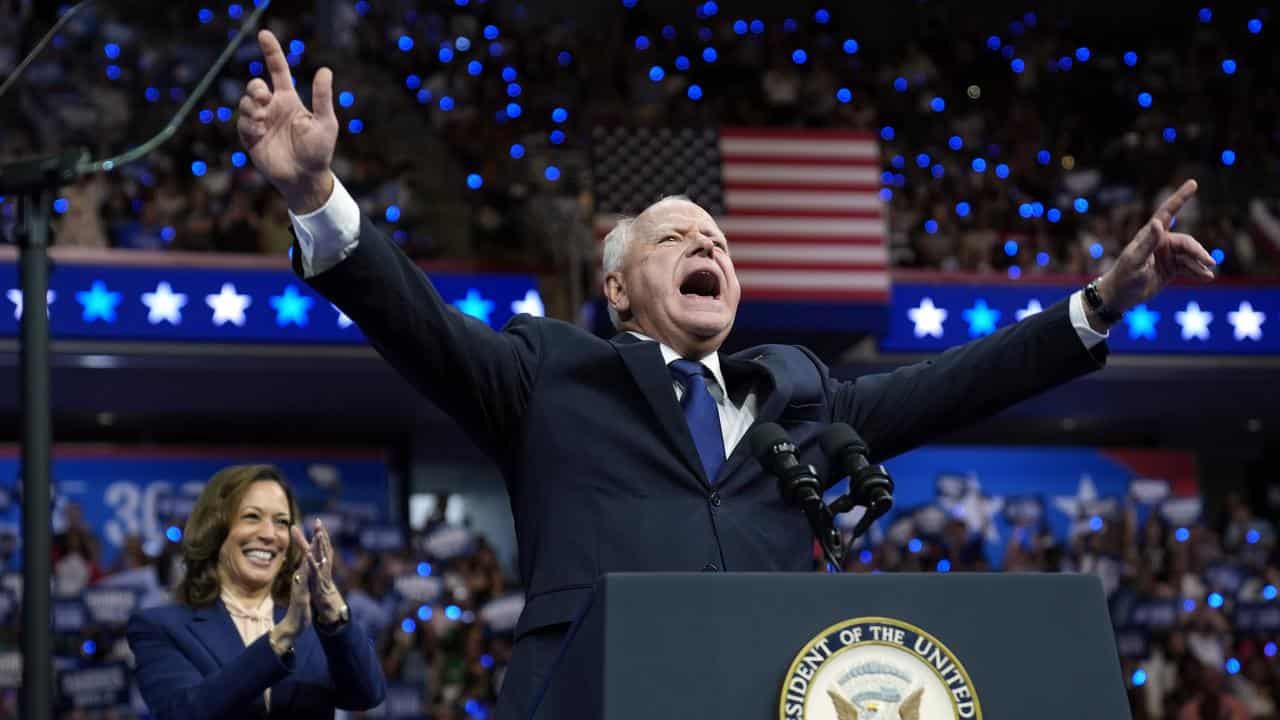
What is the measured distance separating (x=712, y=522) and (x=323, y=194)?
1.85 feet

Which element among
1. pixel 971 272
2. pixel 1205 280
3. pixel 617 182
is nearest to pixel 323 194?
pixel 1205 280

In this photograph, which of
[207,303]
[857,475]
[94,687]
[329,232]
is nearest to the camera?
[857,475]

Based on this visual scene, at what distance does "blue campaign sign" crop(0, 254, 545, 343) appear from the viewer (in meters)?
9.55

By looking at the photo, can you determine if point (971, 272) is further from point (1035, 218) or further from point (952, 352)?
point (952, 352)

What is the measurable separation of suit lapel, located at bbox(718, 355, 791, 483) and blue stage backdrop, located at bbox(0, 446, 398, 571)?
28.1ft

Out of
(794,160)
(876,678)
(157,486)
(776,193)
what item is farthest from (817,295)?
(876,678)

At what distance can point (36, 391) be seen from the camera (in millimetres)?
2043

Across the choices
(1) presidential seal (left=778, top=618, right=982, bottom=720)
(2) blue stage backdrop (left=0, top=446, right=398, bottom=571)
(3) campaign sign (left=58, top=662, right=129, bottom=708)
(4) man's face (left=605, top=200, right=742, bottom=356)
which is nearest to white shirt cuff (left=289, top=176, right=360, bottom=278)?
(4) man's face (left=605, top=200, right=742, bottom=356)

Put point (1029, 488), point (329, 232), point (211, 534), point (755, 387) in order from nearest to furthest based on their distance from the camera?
point (329, 232) < point (755, 387) < point (211, 534) < point (1029, 488)

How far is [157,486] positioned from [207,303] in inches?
85.0

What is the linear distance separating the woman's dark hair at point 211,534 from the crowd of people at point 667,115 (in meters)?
5.52

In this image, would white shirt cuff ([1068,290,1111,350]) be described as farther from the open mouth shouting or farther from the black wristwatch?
the open mouth shouting

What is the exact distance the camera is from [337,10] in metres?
11.9

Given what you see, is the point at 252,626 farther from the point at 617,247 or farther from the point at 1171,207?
the point at 1171,207
